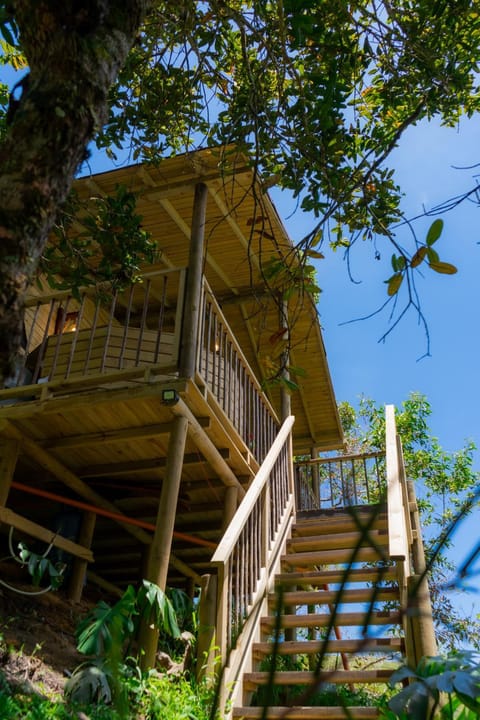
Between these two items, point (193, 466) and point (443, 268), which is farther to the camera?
point (193, 466)

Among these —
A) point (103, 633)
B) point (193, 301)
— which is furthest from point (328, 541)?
point (103, 633)

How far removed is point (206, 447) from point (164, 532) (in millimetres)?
1356

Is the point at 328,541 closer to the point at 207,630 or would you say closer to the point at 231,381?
the point at 231,381

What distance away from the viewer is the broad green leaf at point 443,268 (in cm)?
237

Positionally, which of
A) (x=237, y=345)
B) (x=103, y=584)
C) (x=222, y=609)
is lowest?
(x=222, y=609)

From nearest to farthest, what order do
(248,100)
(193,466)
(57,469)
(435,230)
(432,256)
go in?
(435,230), (432,256), (248,100), (57,469), (193,466)

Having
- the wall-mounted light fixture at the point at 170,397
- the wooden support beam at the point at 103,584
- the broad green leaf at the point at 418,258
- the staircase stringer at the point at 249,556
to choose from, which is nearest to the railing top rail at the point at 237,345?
the staircase stringer at the point at 249,556

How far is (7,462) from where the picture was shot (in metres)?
5.61

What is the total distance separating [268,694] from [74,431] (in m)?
5.62

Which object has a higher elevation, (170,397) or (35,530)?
(170,397)

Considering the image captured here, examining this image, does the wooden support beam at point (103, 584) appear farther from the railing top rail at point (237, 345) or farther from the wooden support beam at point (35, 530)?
the railing top rail at point (237, 345)

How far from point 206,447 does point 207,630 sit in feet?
6.60

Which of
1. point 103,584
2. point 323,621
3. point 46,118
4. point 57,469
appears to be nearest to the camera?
point 46,118

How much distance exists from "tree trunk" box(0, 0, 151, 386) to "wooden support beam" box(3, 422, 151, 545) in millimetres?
4422
